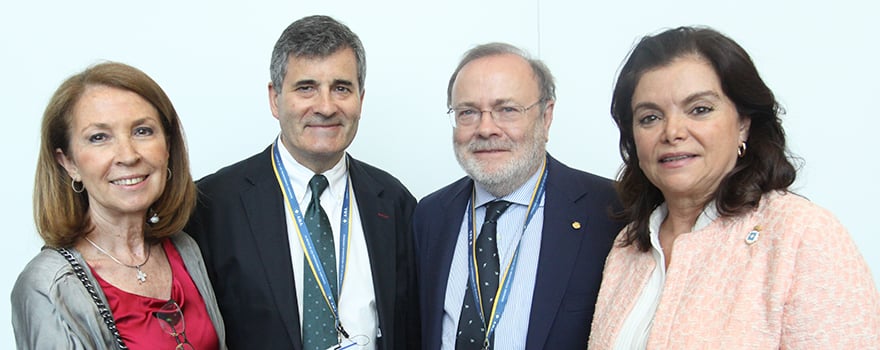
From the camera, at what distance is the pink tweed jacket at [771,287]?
1.75m

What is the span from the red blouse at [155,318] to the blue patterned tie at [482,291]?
0.89 metres

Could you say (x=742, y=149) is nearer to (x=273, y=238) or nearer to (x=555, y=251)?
(x=555, y=251)

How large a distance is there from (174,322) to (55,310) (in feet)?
1.25

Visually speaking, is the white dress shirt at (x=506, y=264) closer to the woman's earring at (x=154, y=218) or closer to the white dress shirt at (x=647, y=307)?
the white dress shirt at (x=647, y=307)

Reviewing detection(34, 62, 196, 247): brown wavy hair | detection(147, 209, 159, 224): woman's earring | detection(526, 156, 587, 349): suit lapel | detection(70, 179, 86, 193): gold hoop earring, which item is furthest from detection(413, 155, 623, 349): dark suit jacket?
detection(70, 179, 86, 193): gold hoop earring

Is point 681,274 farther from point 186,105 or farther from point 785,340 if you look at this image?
point 186,105

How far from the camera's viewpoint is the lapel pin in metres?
1.93

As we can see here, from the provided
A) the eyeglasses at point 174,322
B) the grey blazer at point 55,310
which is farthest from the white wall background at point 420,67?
the grey blazer at point 55,310

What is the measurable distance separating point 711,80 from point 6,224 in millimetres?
3668

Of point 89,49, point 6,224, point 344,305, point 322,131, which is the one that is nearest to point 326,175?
point 322,131

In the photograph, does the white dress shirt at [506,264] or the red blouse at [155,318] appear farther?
the white dress shirt at [506,264]

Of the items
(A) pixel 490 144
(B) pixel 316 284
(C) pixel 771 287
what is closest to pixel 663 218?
(C) pixel 771 287

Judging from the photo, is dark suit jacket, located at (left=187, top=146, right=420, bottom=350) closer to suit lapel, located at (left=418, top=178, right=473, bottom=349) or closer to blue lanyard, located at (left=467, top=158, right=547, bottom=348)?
suit lapel, located at (left=418, top=178, right=473, bottom=349)

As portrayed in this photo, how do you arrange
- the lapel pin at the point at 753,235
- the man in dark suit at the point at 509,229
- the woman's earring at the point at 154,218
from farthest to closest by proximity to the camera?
the man in dark suit at the point at 509,229 → the woman's earring at the point at 154,218 → the lapel pin at the point at 753,235
